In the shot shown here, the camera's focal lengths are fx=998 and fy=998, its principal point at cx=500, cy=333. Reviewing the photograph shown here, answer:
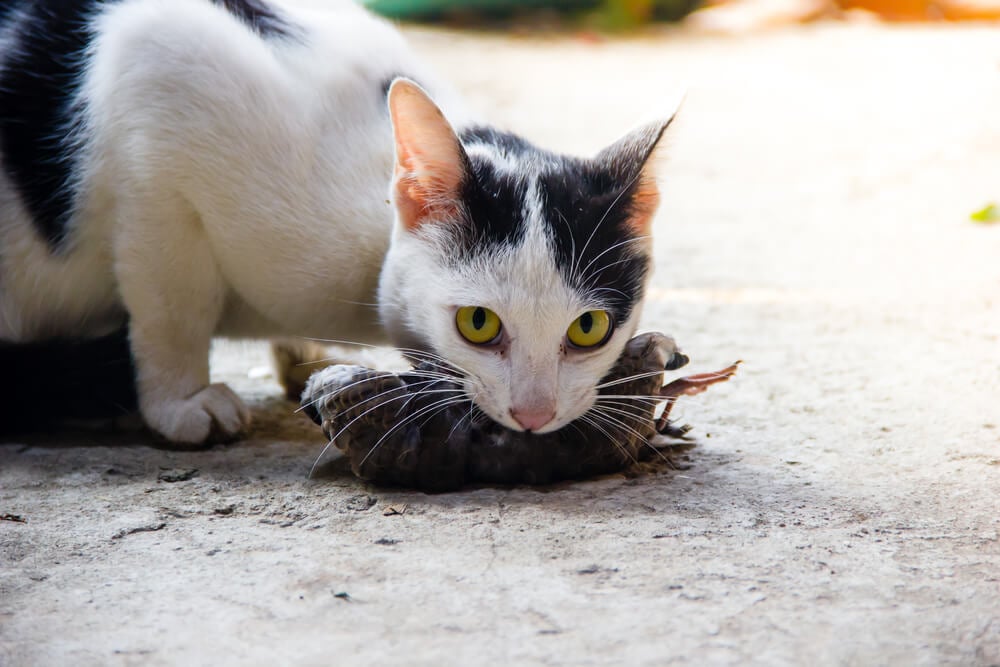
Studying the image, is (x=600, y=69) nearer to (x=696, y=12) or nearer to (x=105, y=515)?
(x=696, y=12)

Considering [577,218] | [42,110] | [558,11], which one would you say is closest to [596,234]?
[577,218]

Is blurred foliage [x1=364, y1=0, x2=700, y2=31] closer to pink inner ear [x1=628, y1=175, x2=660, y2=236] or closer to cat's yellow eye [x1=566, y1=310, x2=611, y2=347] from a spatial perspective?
pink inner ear [x1=628, y1=175, x2=660, y2=236]

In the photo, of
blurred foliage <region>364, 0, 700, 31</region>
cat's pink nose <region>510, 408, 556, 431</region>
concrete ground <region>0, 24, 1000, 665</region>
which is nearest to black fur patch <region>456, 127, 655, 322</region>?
cat's pink nose <region>510, 408, 556, 431</region>

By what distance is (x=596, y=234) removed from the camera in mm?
1834

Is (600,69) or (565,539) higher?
(600,69)

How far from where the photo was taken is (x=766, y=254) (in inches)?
149

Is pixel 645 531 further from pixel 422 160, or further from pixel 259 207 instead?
pixel 259 207

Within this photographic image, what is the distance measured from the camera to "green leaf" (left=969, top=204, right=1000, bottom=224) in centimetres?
360

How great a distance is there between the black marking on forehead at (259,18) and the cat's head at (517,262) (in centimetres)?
58

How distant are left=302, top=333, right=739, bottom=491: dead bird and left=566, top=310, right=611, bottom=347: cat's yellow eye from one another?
0.27ft

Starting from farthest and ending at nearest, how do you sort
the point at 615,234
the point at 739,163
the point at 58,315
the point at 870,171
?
the point at 739,163
the point at 870,171
the point at 58,315
the point at 615,234

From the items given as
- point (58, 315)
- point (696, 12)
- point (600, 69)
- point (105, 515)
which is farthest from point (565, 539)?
point (696, 12)

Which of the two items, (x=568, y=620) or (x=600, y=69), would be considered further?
(x=600, y=69)

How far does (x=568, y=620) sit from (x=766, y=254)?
8.96ft
